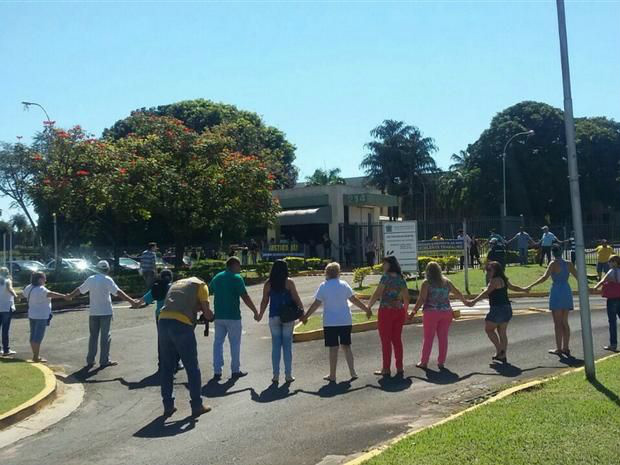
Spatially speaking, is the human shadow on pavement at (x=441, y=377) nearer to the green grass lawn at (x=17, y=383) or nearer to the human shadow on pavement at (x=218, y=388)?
the human shadow on pavement at (x=218, y=388)

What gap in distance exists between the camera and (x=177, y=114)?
59781mm

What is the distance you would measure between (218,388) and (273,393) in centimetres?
92

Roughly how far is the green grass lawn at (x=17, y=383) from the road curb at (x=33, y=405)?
8 centimetres

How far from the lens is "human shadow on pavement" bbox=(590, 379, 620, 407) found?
7.04 m

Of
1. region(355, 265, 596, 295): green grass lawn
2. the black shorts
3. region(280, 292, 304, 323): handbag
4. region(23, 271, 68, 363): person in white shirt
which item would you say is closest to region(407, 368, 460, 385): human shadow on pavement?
the black shorts

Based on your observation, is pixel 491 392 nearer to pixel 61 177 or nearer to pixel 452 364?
pixel 452 364

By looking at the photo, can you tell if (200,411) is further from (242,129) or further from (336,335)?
(242,129)

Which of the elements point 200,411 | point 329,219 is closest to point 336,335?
point 200,411

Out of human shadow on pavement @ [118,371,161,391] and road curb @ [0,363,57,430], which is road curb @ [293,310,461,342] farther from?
road curb @ [0,363,57,430]

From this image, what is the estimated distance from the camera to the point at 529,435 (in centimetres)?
597

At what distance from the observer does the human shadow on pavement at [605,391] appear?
7.04 m

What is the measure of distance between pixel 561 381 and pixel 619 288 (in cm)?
391

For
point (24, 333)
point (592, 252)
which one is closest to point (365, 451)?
point (24, 333)

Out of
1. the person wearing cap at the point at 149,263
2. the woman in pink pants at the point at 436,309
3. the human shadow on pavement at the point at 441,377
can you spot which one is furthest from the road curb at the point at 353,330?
the person wearing cap at the point at 149,263
